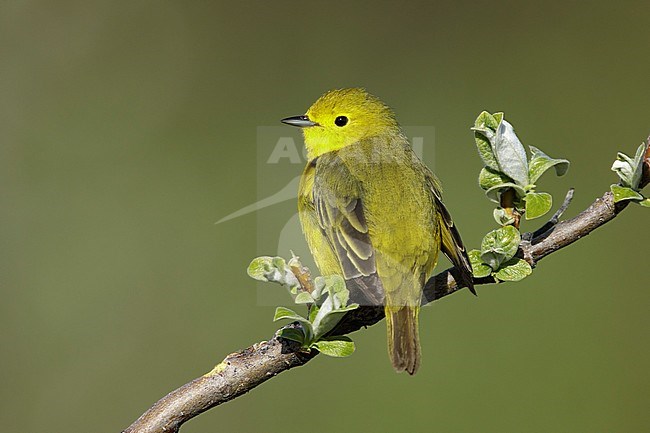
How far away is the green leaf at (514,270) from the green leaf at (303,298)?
0.43 metres

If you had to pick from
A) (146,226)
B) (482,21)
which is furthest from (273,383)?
(482,21)

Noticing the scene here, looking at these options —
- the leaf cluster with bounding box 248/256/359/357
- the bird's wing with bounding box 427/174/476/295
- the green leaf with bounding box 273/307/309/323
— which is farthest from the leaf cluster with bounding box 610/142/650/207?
the green leaf with bounding box 273/307/309/323

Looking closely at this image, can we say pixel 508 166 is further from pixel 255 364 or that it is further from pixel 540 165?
pixel 255 364

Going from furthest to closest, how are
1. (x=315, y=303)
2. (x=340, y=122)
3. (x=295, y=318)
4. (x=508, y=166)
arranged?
(x=340, y=122) < (x=508, y=166) < (x=315, y=303) < (x=295, y=318)

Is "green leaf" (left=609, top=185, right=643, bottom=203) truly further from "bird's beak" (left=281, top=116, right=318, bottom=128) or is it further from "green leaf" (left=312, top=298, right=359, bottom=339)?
"bird's beak" (left=281, top=116, right=318, bottom=128)

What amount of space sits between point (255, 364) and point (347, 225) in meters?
0.69

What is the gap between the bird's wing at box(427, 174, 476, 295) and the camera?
1.83 m

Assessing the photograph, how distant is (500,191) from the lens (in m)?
1.75

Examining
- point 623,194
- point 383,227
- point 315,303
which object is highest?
point 383,227

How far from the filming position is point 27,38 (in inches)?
195

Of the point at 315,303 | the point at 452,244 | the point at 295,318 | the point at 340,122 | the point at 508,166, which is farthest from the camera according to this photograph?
→ the point at 340,122

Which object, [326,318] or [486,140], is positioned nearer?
[326,318]

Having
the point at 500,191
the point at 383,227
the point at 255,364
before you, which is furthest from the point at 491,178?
the point at 255,364

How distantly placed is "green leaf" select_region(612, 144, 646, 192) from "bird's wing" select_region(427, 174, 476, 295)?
A: 1.23 ft
